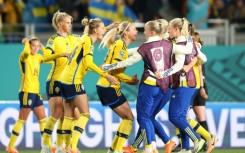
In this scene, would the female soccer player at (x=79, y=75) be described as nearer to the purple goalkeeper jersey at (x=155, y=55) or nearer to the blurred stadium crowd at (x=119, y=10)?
the purple goalkeeper jersey at (x=155, y=55)

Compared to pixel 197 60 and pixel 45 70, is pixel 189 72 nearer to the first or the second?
pixel 197 60

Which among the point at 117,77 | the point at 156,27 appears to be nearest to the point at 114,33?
the point at 117,77

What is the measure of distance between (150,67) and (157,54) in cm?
22

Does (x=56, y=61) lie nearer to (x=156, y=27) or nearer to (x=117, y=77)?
(x=117, y=77)

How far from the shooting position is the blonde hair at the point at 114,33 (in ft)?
61.4

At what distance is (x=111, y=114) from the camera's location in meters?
21.5

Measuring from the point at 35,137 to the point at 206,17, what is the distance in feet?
21.0

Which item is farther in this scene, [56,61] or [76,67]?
[56,61]

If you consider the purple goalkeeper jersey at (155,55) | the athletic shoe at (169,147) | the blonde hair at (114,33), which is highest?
the blonde hair at (114,33)

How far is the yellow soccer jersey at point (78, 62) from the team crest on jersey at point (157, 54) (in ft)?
3.16

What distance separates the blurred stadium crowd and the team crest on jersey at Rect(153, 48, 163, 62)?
24.9 ft

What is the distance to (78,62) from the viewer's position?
18531 millimetres

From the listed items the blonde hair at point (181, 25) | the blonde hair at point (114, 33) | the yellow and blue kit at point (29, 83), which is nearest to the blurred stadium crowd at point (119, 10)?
the yellow and blue kit at point (29, 83)

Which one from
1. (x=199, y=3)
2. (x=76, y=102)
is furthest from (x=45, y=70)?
(x=76, y=102)
